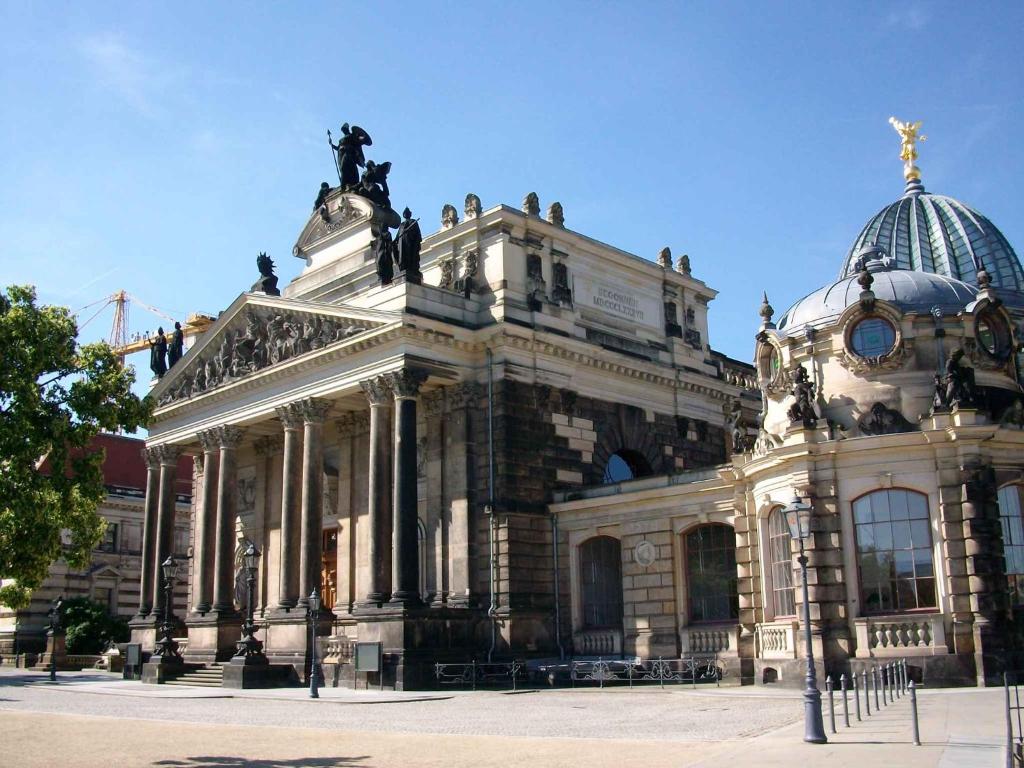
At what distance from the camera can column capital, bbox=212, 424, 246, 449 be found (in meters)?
49.6

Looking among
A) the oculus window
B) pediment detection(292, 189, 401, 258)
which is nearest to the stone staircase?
pediment detection(292, 189, 401, 258)

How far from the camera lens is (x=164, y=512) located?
54156mm

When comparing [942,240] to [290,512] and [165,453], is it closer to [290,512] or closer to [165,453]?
[290,512]

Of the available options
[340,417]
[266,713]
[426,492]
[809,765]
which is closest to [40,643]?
[340,417]

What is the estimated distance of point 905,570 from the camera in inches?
1170

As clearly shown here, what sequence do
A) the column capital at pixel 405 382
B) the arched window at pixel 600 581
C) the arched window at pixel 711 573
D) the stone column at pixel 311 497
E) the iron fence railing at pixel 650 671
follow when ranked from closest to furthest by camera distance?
the iron fence railing at pixel 650 671 → the arched window at pixel 711 573 → the column capital at pixel 405 382 → the arched window at pixel 600 581 → the stone column at pixel 311 497

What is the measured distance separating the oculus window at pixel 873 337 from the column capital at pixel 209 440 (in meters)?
30.1

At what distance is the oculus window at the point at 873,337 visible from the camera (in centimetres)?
3145

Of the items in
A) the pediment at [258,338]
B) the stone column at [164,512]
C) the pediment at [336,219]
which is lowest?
the stone column at [164,512]

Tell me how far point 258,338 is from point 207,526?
368 inches

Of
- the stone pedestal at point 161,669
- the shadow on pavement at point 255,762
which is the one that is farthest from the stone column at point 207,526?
the shadow on pavement at point 255,762

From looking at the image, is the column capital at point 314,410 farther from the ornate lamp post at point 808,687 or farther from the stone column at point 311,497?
the ornate lamp post at point 808,687

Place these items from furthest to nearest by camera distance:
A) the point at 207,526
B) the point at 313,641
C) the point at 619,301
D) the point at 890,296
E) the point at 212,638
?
1. the point at 207,526
2. the point at 619,301
3. the point at 212,638
4. the point at 313,641
5. the point at 890,296

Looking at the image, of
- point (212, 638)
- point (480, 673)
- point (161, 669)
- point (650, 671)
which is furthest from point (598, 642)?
point (161, 669)
